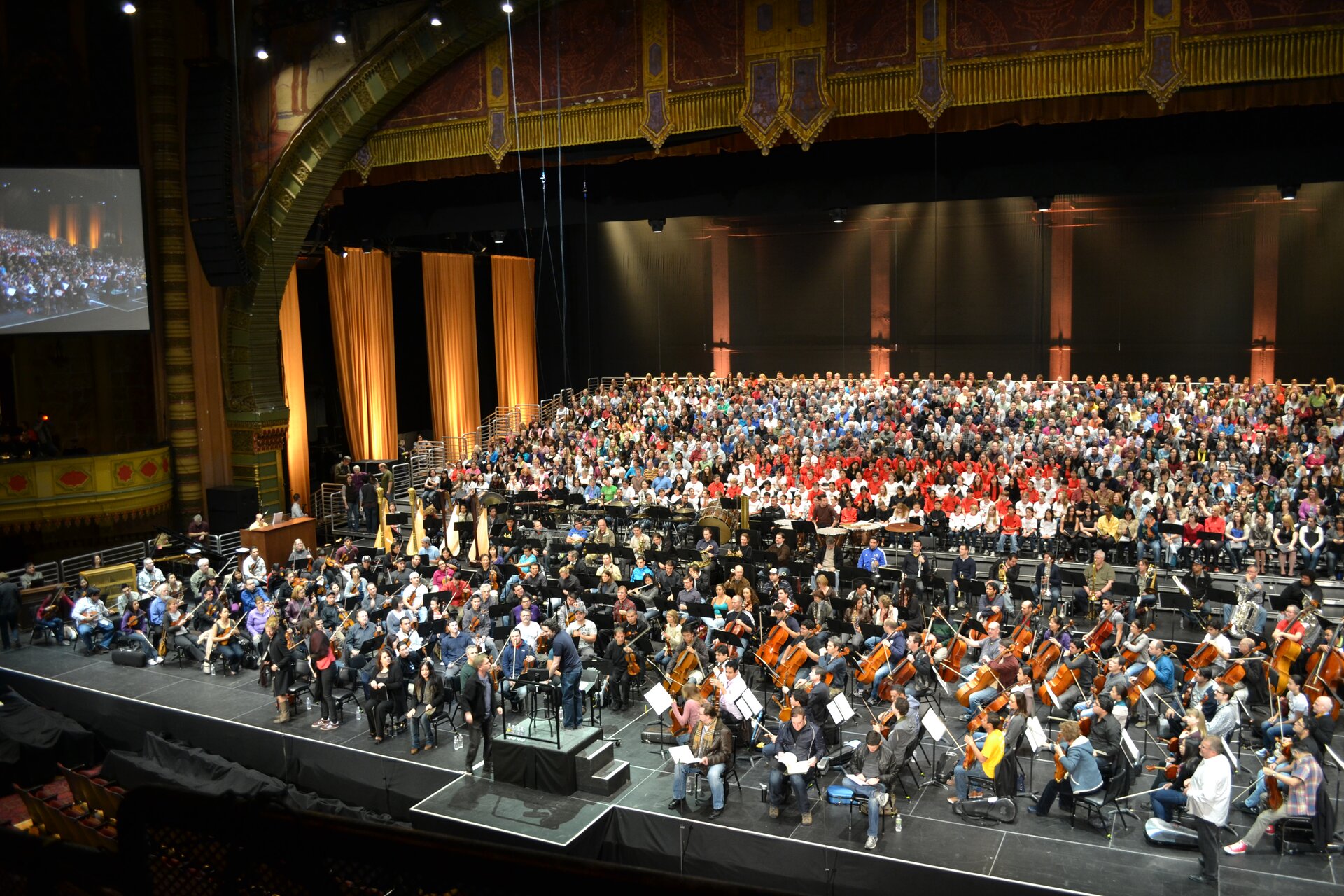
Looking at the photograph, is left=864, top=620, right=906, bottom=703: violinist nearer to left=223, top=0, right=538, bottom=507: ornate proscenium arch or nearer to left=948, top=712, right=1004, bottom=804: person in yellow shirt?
left=948, top=712, right=1004, bottom=804: person in yellow shirt

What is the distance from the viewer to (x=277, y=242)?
70.6 feet

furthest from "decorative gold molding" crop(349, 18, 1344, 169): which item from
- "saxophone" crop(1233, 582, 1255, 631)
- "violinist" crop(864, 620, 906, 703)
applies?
"violinist" crop(864, 620, 906, 703)

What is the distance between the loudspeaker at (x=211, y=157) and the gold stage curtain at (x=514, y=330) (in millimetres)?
11618

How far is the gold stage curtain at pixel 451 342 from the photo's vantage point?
96.3 ft

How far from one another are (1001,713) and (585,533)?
9077 millimetres

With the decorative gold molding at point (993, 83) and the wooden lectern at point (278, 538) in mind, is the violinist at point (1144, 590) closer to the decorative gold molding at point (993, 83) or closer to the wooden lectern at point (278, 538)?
the decorative gold molding at point (993, 83)

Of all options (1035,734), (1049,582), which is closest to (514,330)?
(1049,582)

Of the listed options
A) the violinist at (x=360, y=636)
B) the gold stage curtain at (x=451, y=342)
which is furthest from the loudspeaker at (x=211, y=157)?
the violinist at (x=360, y=636)

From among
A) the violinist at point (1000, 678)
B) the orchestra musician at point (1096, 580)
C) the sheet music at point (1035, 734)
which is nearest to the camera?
the sheet music at point (1035, 734)

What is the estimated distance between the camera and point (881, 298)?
97.5 ft

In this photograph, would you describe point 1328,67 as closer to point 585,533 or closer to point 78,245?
point 585,533

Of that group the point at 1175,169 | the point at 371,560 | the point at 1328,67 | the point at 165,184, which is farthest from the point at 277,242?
the point at 1328,67

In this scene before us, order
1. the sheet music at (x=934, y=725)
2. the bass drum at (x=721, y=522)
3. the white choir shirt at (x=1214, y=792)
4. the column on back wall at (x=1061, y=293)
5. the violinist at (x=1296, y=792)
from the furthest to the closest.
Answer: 1. the column on back wall at (x=1061, y=293)
2. the bass drum at (x=721, y=522)
3. the sheet music at (x=934, y=725)
4. the violinist at (x=1296, y=792)
5. the white choir shirt at (x=1214, y=792)

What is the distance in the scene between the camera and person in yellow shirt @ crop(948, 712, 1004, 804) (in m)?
10.0
